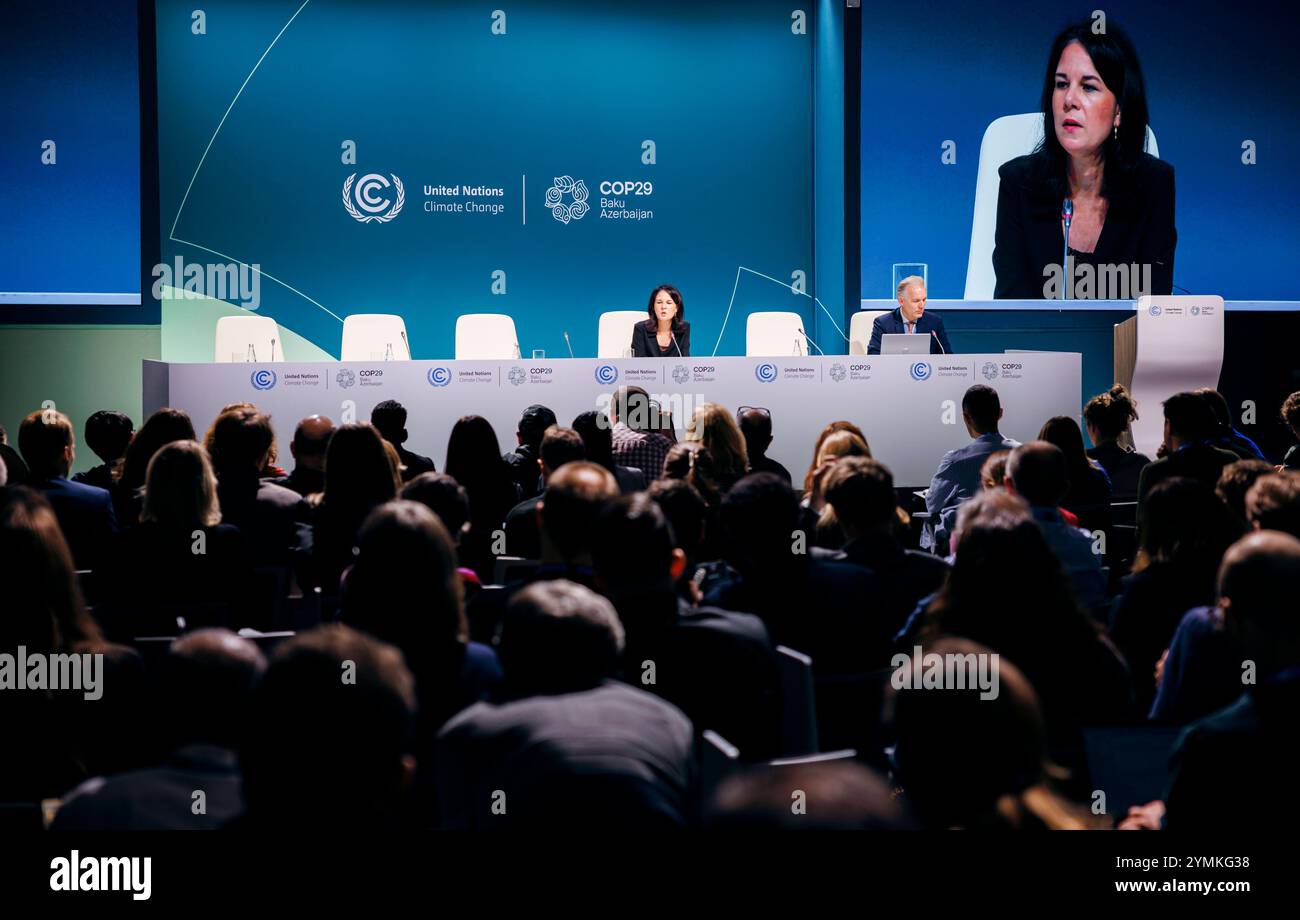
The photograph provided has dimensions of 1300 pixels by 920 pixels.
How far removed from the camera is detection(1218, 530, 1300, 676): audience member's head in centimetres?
212

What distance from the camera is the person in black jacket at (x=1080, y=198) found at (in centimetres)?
991

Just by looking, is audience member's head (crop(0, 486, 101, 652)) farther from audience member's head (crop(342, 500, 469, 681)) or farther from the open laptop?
the open laptop

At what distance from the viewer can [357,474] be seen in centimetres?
368

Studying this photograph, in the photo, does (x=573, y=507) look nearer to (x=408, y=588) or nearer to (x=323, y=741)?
(x=408, y=588)

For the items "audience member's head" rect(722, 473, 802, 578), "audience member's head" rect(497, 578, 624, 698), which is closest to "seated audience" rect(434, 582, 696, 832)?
"audience member's head" rect(497, 578, 624, 698)

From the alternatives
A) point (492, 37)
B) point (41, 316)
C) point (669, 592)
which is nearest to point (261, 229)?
point (41, 316)

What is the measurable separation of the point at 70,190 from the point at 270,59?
184 centimetres

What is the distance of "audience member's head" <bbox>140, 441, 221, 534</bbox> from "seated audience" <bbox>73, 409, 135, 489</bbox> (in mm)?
1586

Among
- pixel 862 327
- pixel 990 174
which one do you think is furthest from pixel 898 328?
pixel 990 174

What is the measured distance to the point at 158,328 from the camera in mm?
9344
